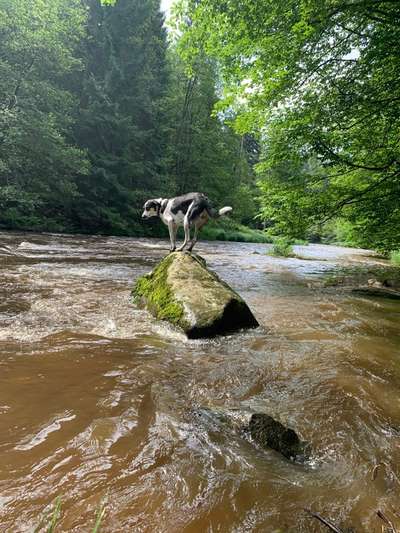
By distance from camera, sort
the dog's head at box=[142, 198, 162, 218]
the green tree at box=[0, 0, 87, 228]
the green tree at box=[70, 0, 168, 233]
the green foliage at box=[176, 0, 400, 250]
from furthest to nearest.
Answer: the green tree at box=[70, 0, 168, 233], the green tree at box=[0, 0, 87, 228], the dog's head at box=[142, 198, 162, 218], the green foliage at box=[176, 0, 400, 250]

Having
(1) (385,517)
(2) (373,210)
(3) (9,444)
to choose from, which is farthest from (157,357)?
(2) (373,210)

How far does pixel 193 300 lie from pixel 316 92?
6.49m

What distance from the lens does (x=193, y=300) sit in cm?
484

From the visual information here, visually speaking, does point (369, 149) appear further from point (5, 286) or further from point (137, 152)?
point (137, 152)

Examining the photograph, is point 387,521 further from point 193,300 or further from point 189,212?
point 189,212

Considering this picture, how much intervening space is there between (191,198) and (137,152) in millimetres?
22716

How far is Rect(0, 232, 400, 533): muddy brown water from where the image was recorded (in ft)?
5.23

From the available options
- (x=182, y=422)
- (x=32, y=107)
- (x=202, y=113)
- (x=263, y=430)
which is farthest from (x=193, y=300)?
(x=202, y=113)

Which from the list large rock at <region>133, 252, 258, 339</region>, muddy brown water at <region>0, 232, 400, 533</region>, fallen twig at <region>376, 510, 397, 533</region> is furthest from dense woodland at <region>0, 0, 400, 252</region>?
fallen twig at <region>376, 510, 397, 533</region>

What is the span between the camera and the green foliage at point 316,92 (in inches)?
265

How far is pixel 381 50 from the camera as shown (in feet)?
22.3

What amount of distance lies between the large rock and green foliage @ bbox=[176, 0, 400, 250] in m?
4.31

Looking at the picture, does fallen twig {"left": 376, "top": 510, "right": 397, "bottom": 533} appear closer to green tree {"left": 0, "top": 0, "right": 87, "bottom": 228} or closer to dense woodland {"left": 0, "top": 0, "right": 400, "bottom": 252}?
dense woodland {"left": 0, "top": 0, "right": 400, "bottom": 252}

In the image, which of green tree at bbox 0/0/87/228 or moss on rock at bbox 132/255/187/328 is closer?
moss on rock at bbox 132/255/187/328
